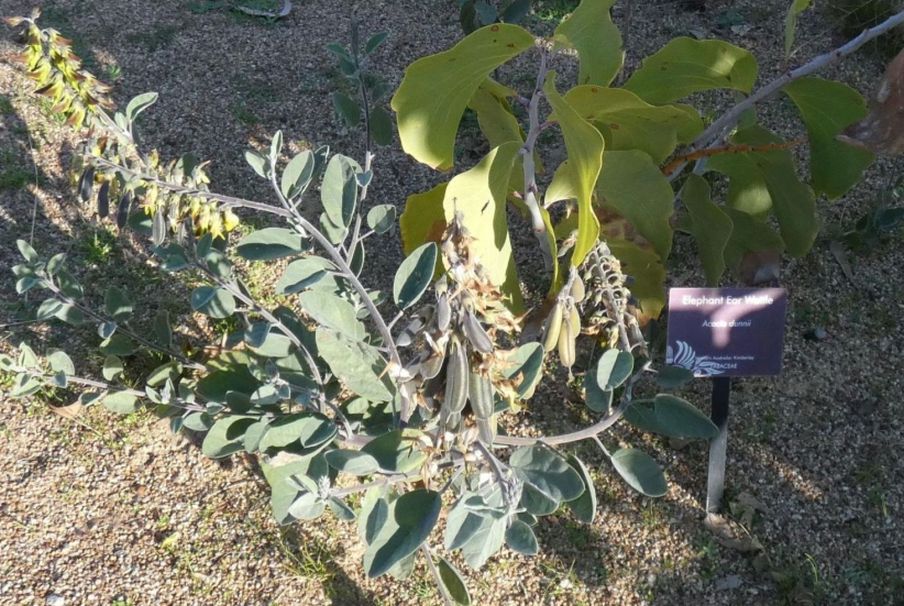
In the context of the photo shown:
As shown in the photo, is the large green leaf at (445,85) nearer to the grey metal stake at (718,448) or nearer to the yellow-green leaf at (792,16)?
the yellow-green leaf at (792,16)

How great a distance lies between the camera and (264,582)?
159cm

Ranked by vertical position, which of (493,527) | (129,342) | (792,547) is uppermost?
(493,527)

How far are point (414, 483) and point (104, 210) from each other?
757 millimetres

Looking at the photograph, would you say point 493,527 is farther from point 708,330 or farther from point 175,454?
Answer: point 175,454

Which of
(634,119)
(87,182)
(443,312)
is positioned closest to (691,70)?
(634,119)

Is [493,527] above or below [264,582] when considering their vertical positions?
above

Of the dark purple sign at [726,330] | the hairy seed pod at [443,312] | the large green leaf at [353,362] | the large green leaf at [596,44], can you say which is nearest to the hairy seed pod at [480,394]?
the hairy seed pod at [443,312]

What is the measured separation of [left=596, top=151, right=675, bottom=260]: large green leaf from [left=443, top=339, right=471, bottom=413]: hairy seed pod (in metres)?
0.78

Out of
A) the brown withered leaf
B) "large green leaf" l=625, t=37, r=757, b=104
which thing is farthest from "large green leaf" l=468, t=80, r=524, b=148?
the brown withered leaf

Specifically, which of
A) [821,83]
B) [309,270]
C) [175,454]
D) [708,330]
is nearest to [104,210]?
[309,270]

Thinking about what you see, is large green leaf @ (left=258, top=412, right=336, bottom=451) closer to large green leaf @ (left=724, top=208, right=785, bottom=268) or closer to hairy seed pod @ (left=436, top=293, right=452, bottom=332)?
hairy seed pod @ (left=436, top=293, right=452, bottom=332)

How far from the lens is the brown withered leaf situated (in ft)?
4.98

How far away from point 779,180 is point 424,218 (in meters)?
0.84

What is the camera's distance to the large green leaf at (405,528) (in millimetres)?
1153
